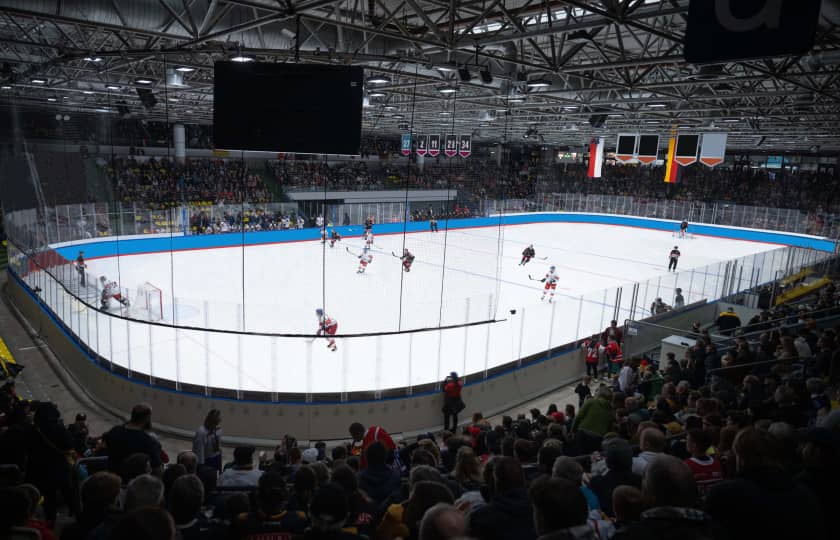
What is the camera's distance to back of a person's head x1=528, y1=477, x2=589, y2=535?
2051 millimetres

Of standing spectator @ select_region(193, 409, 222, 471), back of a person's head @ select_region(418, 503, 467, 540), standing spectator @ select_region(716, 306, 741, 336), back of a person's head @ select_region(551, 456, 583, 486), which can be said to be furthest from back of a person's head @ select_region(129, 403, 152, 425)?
standing spectator @ select_region(716, 306, 741, 336)

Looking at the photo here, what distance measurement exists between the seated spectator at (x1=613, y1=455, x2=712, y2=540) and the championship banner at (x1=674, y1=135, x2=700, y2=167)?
21199 millimetres

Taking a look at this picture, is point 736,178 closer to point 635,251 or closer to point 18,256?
point 635,251

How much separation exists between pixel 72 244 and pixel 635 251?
2577 cm

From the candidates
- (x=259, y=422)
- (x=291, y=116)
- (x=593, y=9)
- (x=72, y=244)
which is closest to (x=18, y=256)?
(x=72, y=244)

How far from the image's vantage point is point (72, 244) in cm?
2111

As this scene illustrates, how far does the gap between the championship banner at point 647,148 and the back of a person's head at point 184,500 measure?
2087cm

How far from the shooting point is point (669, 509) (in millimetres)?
2096

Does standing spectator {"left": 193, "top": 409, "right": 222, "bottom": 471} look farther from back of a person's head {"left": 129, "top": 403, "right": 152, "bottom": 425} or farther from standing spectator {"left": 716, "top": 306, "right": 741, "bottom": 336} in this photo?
standing spectator {"left": 716, "top": 306, "right": 741, "bottom": 336}

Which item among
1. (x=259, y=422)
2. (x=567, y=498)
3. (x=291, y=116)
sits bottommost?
(x=259, y=422)

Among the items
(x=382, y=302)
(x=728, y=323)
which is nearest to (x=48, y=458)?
(x=382, y=302)

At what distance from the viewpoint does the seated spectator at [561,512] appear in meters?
2.05

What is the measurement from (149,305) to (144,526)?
11.0m

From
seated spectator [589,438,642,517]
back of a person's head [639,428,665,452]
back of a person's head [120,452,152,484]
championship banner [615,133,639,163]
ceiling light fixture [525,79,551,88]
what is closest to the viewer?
seated spectator [589,438,642,517]
